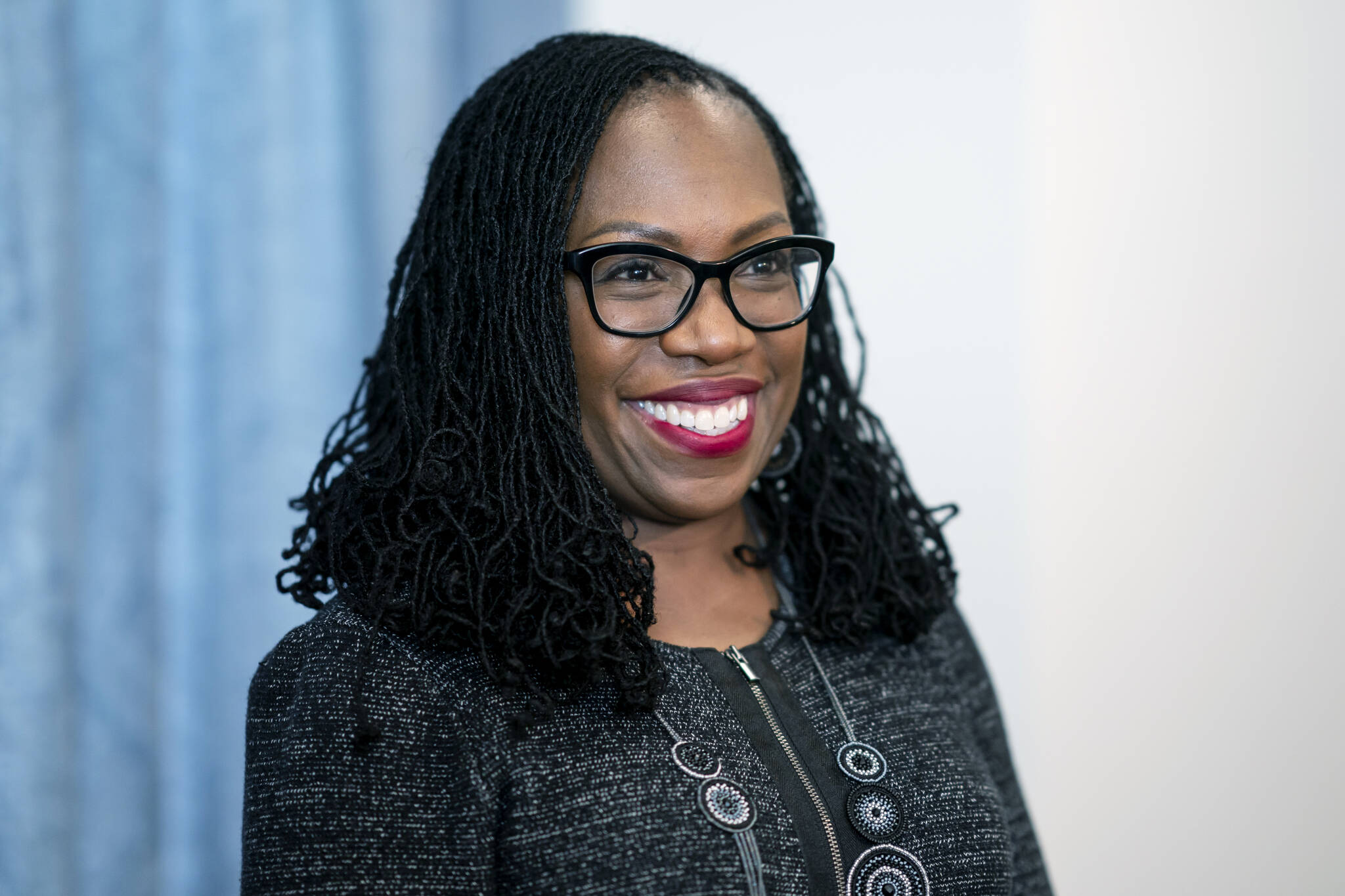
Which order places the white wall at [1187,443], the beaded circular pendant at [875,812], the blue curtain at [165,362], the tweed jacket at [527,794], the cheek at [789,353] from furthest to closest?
the white wall at [1187,443] < the blue curtain at [165,362] < the cheek at [789,353] < the beaded circular pendant at [875,812] < the tweed jacket at [527,794]

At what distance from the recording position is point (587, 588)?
1.08 m

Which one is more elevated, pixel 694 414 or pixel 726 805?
pixel 694 414

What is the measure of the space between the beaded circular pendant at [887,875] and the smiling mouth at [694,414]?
440 millimetres

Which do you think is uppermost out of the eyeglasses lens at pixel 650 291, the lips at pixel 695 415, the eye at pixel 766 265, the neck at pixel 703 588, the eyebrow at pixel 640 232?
the eyebrow at pixel 640 232

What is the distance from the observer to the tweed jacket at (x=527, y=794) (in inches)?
38.4

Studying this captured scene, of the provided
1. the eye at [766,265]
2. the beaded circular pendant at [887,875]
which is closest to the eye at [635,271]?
the eye at [766,265]

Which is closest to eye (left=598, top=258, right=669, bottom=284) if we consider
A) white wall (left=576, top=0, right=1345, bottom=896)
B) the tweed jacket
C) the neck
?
the neck

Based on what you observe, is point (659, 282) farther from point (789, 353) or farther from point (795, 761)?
point (795, 761)

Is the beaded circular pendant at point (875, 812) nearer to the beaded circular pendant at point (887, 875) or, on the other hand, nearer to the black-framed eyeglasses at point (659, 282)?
the beaded circular pendant at point (887, 875)

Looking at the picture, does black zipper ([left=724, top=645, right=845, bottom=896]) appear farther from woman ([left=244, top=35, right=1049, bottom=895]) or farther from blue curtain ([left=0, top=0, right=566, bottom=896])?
blue curtain ([left=0, top=0, right=566, bottom=896])

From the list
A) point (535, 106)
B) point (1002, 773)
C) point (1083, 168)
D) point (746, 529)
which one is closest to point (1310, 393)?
point (1083, 168)

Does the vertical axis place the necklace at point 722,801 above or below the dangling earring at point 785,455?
below

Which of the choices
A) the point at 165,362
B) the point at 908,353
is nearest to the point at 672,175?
the point at 165,362

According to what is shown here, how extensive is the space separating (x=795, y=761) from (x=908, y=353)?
101cm
